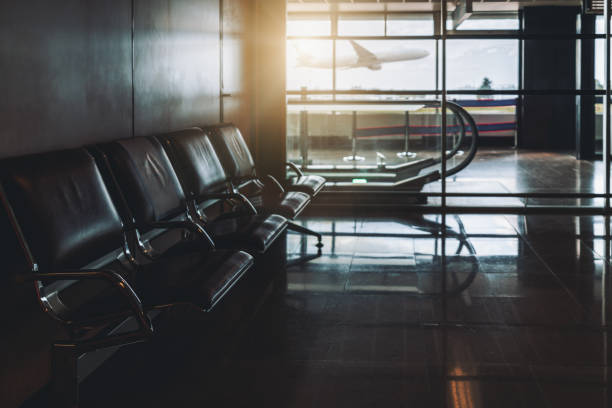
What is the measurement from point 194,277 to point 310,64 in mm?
4817

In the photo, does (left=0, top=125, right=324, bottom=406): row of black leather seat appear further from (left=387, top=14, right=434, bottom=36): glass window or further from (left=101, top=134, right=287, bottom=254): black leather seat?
(left=387, top=14, right=434, bottom=36): glass window

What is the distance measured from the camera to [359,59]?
682cm

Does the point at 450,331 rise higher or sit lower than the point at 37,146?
lower

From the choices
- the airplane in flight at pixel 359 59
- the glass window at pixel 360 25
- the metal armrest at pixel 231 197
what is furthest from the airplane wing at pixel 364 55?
the metal armrest at pixel 231 197

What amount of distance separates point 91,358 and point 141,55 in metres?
1.70

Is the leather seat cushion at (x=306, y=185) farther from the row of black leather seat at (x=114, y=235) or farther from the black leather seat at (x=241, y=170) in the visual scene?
the row of black leather seat at (x=114, y=235)

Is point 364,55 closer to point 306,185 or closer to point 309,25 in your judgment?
point 309,25

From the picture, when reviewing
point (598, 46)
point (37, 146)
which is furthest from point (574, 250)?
point (37, 146)

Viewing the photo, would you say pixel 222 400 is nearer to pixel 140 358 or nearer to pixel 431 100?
pixel 140 358

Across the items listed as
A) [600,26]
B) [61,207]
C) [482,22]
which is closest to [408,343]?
[61,207]

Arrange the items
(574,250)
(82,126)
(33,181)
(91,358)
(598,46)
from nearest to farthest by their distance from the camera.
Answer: (33,181) < (91,358) < (82,126) < (574,250) < (598,46)

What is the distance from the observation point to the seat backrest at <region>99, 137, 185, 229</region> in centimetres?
295

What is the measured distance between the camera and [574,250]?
494 centimetres

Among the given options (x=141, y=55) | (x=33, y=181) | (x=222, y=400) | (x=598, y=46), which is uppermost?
(x=598, y=46)
